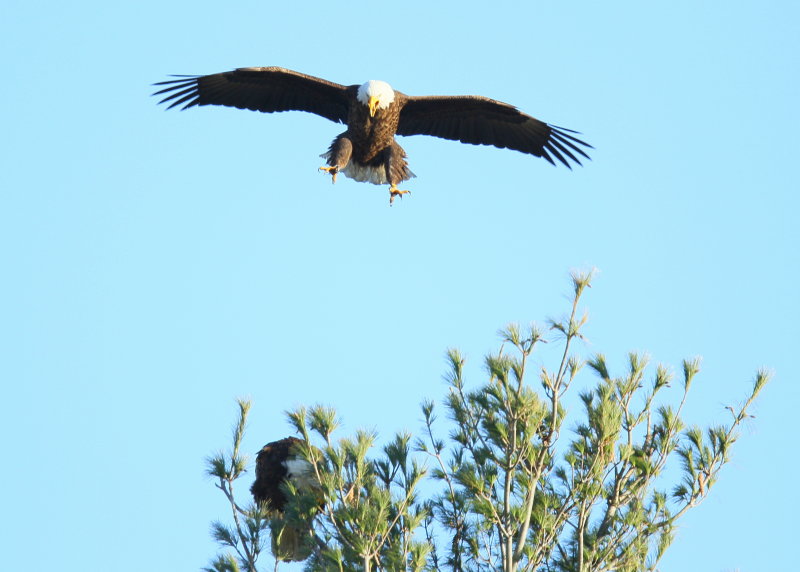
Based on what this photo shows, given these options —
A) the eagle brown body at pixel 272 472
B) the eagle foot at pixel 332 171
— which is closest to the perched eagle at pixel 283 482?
the eagle brown body at pixel 272 472

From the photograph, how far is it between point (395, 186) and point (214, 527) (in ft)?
12.7

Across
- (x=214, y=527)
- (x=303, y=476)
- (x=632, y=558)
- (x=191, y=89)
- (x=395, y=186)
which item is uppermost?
(x=191, y=89)

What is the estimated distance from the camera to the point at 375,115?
8859 mm

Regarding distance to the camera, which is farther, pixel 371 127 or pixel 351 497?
pixel 371 127

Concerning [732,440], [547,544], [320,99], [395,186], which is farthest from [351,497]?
[320,99]

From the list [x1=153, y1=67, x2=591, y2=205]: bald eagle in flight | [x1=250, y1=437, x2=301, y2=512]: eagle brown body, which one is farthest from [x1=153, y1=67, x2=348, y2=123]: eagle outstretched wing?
[x1=250, y1=437, x2=301, y2=512]: eagle brown body

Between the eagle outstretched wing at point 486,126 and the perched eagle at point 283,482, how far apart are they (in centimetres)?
373

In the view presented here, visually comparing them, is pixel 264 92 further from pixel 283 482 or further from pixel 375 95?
pixel 283 482

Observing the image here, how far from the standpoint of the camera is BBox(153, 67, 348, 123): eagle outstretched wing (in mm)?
9234

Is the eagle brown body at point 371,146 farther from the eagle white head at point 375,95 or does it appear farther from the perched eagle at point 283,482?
the perched eagle at point 283,482

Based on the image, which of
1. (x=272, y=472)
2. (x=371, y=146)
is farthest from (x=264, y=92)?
(x=272, y=472)

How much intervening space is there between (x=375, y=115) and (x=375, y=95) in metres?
0.15

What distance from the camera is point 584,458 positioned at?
568cm

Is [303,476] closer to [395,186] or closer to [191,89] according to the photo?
[395,186]
